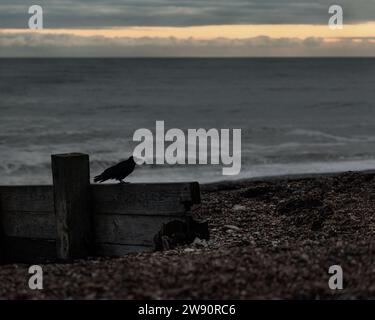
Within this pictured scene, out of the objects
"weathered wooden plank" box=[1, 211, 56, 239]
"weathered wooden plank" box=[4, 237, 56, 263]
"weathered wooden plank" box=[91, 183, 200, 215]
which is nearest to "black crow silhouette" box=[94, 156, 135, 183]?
"weathered wooden plank" box=[91, 183, 200, 215]

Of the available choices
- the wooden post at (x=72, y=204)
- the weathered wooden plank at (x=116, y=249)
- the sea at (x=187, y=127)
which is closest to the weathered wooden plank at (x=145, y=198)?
the wooden post at (x=72, y=204)

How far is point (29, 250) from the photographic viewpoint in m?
7.24

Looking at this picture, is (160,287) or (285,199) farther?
(285,199)

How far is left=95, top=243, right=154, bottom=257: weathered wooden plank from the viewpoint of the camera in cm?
671

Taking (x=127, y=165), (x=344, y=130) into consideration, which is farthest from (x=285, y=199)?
(x=344, y=130)

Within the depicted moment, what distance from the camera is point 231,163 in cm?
1917

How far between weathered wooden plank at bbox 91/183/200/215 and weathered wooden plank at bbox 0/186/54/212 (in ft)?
→ 2.02

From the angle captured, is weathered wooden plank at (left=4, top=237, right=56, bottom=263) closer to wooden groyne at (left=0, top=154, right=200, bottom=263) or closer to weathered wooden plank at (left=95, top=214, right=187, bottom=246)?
wooden groyne at (left=0, top=154, right=200, bottom=263)

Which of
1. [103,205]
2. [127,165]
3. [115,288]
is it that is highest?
[127,165]

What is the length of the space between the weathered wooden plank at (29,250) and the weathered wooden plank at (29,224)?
0.07m

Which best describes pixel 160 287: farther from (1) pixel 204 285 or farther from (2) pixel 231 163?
(2) pixel 231 163

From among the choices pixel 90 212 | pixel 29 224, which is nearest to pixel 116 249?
pixel 90 212

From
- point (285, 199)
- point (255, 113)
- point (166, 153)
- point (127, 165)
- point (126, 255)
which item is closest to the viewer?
point (126, 255)

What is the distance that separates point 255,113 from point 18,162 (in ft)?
77.2
